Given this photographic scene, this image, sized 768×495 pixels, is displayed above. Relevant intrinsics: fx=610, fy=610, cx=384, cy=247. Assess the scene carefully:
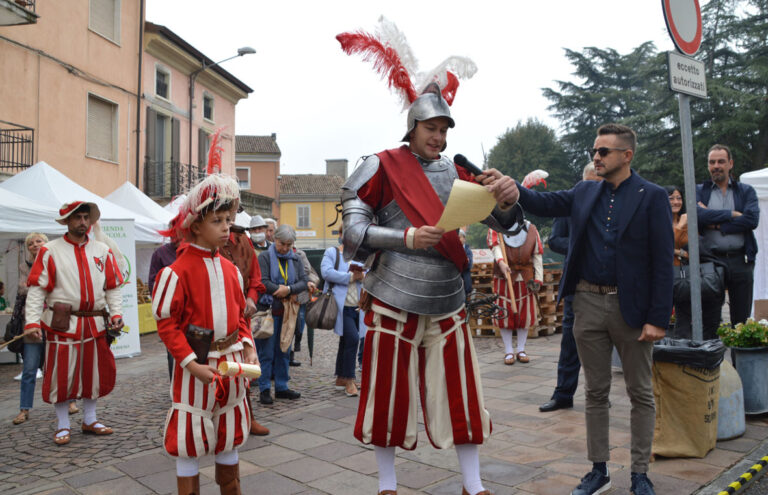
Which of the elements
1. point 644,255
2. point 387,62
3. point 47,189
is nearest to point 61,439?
point 387,62

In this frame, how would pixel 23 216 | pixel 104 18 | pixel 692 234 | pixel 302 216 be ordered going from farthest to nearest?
pixel 302 216 < pixel 104 18 < pixel 23 216 < pixel 692 234

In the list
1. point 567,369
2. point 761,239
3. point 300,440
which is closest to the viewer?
point 300,440

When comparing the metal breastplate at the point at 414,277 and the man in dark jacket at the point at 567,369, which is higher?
the metal breastplate at the point at 414,277

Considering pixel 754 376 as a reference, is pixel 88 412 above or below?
below

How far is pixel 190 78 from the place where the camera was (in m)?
23.5

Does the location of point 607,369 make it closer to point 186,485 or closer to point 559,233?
point 186,485

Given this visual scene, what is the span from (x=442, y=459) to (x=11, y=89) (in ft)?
48.7

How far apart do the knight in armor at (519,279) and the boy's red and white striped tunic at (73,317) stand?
4681 millimetres

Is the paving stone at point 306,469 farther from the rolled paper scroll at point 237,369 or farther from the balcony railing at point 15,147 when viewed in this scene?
the balcony railing at point 15,147

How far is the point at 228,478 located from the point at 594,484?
1.95 m

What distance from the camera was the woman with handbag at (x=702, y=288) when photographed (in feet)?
16.8

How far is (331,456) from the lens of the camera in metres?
4.34

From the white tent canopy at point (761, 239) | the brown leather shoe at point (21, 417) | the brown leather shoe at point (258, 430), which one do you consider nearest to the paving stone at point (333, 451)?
the brown leather shoe at point (258, 430)

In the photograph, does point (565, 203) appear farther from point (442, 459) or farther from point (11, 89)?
point (11, 89)
